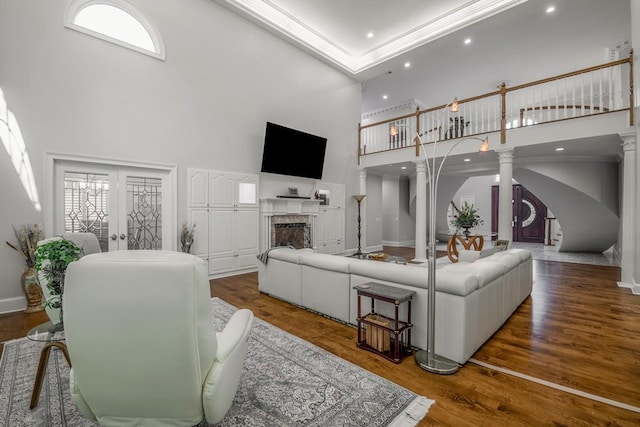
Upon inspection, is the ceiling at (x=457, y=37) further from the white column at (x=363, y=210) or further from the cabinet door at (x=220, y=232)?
the cabinet door at (x=220, y=232)

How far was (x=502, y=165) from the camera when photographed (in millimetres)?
6098

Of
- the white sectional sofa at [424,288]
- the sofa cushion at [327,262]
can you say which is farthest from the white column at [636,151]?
the sofa cushion at [327,262]

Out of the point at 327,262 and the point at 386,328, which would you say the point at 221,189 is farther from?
the point at 386,328

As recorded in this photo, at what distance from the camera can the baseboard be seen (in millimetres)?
3725

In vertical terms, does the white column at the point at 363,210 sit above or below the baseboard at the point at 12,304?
above

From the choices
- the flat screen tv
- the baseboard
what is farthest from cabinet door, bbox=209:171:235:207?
the baseboard

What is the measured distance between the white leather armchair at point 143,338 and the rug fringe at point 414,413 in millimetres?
1110

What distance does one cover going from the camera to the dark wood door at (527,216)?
11938mm

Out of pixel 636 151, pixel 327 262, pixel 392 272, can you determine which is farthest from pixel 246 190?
pixel 636 151

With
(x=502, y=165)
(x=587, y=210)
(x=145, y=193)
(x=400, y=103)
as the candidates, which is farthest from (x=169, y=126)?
(x=587, y=210)

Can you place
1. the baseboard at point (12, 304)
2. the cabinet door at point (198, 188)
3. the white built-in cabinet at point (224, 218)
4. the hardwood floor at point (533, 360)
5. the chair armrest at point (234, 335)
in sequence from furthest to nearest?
the white built-in cabinet at point (224, 218)
the cabinet door at point (198, 188)
the baseboard at point (12, 304)
the hardwood floor at point (533, 360)
the chair armrest at point (234, 335)

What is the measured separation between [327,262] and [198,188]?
331cm

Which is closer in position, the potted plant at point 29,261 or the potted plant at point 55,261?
the potted plant at point 55,261

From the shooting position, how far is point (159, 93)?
495cm
